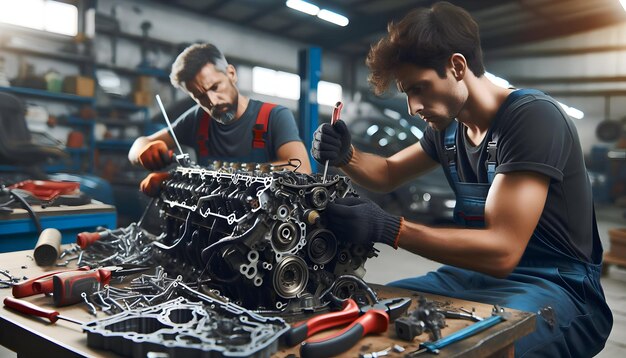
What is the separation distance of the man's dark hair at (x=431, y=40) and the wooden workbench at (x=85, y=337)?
757mm

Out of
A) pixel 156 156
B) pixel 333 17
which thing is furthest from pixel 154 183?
pixel 333 17

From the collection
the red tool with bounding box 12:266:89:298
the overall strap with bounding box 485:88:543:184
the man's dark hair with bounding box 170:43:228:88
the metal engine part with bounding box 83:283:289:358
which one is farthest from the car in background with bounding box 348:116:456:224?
the metal engine part with bounding box 83:283:289:358

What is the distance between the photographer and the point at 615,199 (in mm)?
6059

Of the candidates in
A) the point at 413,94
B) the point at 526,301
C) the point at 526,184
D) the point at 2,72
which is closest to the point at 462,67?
the point at 413,94

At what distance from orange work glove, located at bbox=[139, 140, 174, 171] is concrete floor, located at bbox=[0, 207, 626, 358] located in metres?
1.71

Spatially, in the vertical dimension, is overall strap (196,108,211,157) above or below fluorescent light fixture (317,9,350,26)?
below

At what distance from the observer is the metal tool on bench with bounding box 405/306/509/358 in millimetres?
895

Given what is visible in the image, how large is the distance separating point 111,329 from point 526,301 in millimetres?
1079

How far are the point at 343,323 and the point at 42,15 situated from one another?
5.50m

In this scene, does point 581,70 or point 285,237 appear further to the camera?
point 581,70

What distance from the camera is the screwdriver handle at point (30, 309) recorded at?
1.05m

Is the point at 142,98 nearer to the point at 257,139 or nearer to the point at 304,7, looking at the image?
the point at 304,7

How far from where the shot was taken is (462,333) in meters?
0.96

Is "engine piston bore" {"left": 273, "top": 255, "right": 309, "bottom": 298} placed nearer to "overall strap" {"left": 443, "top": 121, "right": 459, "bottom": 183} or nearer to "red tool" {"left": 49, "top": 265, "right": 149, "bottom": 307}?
"red tool" {"left": 49, "top": 265, "right": 149, "bottom": 307}
